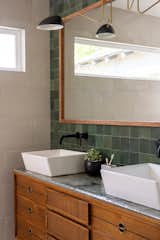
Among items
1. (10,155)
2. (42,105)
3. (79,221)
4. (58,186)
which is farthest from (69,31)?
(79,221)

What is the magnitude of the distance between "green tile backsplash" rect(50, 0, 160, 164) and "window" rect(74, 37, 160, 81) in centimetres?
35

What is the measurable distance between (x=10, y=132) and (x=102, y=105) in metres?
0.99

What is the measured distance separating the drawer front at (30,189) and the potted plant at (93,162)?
383 millimetres

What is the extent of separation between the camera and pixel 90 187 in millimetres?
2371

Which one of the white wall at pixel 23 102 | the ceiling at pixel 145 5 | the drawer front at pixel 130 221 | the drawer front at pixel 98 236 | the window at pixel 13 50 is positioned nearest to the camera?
the drawer front at pixel 130 221

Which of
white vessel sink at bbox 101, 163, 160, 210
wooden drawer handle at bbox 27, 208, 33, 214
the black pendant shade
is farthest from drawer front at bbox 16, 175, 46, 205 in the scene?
the black pendant shade

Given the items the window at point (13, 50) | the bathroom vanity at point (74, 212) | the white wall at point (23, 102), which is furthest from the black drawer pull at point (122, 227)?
the window at point (13, 50)

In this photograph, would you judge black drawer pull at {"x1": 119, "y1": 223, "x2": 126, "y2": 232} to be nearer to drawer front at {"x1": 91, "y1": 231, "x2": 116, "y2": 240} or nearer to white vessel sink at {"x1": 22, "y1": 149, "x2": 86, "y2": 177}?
drawer front at {"x1": 91, "y1": 231, "x2": 116, "y2": 240}

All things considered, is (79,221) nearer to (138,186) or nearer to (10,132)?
(138,186)

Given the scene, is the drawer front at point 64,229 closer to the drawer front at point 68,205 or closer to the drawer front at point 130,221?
the drawer front at point 68,205

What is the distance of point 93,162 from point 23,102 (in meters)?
1.09

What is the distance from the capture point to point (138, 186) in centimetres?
185

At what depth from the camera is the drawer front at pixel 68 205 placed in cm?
227

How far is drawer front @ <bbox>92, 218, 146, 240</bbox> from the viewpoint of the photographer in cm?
192
